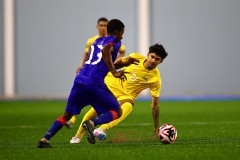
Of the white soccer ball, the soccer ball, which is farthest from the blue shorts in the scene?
the soccer ball

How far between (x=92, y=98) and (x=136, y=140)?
59.9 inches

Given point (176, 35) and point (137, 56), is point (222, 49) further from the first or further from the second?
point (137, 56)

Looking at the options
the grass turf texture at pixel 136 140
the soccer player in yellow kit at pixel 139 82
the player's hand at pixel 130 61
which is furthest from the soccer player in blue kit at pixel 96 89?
the player's hand at pixel 130 61

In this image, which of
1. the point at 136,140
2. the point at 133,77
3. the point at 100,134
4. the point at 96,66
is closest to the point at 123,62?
the point at 133,77

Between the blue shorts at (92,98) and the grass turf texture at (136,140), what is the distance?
1.67 ft

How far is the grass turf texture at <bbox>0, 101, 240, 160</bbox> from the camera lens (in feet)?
26.9

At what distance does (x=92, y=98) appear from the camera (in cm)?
905

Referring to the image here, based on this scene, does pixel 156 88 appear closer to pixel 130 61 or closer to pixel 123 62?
pixel 130 61

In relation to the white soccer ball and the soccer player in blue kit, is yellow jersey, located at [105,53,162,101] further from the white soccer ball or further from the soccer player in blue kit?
the white soccer ball

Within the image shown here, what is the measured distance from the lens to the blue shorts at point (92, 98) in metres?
8.98

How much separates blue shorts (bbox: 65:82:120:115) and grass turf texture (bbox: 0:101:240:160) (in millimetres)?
508

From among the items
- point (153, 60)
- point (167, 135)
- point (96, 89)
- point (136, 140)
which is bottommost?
point (136, 140)

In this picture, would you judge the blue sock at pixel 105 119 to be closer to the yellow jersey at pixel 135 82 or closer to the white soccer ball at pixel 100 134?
the white soccer ball at pixel 100 134

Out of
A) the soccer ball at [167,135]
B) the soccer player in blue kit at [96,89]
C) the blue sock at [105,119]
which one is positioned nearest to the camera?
the soccer player in blue kit at [96,89]
